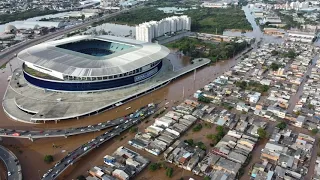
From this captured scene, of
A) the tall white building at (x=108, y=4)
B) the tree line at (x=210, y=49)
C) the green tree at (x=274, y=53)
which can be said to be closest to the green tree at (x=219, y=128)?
the tree line at (x=210, y=49)

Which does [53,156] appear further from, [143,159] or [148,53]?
[148,53]

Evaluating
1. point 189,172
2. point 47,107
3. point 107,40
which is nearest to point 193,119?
point 189,172

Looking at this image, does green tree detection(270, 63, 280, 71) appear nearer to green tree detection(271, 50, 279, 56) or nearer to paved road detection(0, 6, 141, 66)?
green tree detection(271, 50, 279, 56)

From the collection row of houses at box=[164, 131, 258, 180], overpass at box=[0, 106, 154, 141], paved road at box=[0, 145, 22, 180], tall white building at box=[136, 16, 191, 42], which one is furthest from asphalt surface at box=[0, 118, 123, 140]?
tall white building at box=[136, 16, 191, 42]

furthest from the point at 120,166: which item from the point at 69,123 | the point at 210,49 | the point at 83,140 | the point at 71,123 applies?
the point at 210,49

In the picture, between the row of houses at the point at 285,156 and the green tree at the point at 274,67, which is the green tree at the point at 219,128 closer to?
the row of houses at the point at 285,156

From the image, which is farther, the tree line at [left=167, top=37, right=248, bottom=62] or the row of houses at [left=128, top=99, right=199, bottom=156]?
the tree line at [left=167, top=37, right=248, bottom=62]
